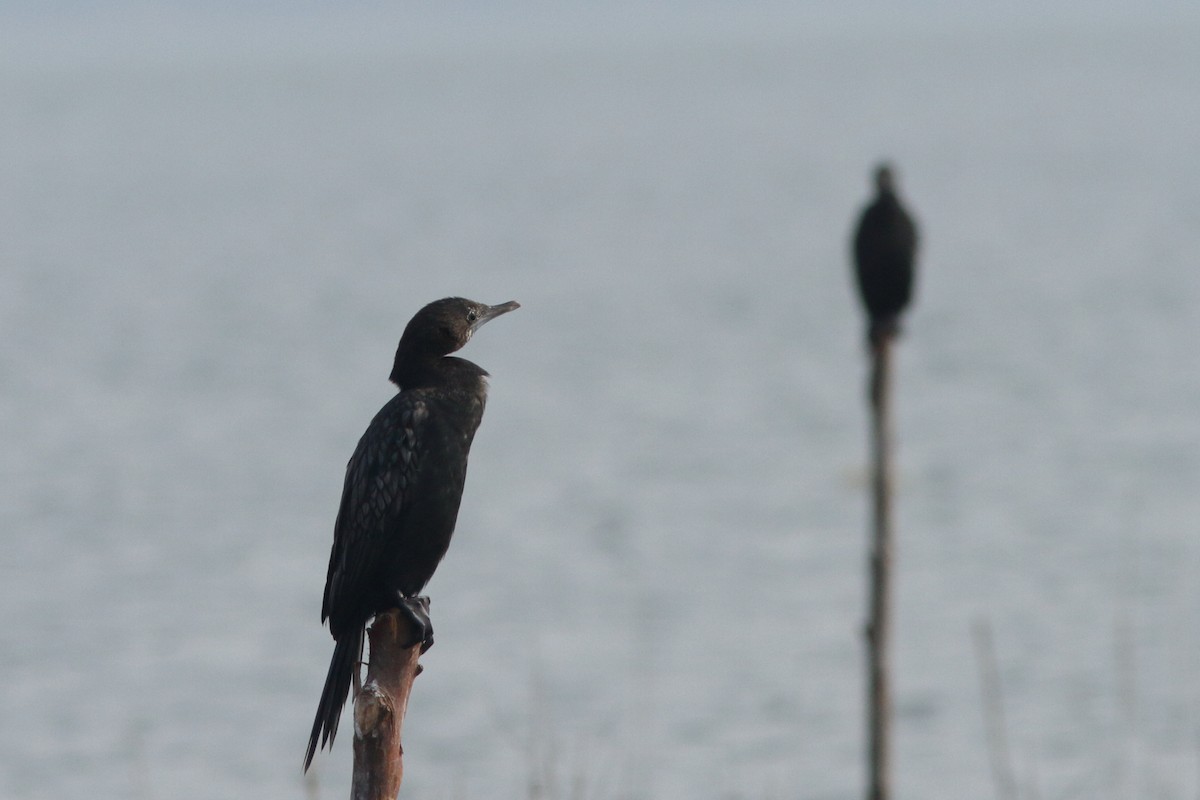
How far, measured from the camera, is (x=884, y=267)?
625cm

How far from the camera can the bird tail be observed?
15.2 feet

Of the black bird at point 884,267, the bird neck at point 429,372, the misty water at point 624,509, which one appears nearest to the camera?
the bird neck at point 429,372

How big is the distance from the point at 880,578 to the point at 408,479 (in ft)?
6.39

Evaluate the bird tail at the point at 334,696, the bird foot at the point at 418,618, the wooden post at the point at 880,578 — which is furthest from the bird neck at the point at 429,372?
the wooden post at the point at 880,578

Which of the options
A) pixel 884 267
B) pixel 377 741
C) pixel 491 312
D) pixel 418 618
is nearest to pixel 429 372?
pixel 491 312

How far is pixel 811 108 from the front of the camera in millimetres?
172250

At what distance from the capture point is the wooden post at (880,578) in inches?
237

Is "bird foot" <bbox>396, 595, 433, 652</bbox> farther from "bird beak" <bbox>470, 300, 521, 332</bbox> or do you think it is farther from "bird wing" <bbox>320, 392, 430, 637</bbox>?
"bird beak" <bbox>470, 300, 521, 332</bbox>

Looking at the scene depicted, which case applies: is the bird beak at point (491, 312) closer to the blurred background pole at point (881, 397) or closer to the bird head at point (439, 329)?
the bird head at point (439, 329)

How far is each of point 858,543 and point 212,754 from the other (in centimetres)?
1128

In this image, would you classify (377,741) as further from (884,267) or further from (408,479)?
(884,267)

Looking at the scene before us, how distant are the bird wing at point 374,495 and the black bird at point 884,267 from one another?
6.29 ft

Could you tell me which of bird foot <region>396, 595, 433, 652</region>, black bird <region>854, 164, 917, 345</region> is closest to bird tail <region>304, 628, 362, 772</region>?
bird foot <region>396, 595, 433, 652</region>

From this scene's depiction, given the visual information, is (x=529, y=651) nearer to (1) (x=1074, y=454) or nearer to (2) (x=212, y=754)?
(2) (x=212, y=754)
